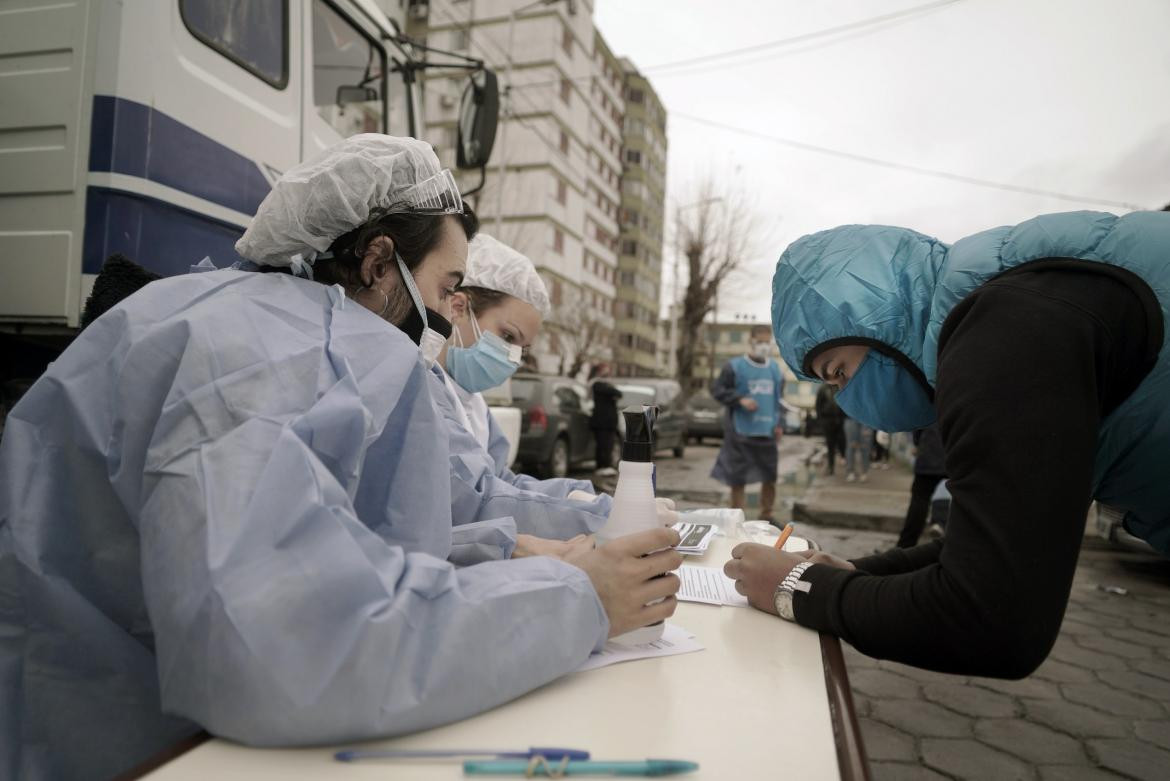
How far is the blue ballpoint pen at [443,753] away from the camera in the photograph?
72 cm

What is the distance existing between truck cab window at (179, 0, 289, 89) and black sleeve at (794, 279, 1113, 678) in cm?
266

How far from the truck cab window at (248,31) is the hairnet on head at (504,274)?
3.45 ft

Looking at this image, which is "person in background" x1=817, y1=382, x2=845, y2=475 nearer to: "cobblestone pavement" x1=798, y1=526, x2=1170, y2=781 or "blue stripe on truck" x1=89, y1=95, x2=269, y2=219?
"cobblestone pavement" x1=798, y1=526, x2=1170, y2=781

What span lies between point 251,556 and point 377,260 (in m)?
0.79

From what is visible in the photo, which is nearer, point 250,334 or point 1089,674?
point 250,334

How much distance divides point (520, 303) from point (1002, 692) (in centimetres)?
274

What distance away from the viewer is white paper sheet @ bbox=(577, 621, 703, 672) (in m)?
1.01

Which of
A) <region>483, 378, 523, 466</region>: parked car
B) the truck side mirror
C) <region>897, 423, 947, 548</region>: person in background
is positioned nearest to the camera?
the truck side mirror

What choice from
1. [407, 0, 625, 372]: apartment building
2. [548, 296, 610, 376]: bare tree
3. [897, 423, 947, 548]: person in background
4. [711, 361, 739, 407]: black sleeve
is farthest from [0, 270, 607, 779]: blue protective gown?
[548, 296, 610, 376]: bare tree

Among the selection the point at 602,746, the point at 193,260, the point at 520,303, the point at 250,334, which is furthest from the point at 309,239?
the point at 520,303

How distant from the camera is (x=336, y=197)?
124 cm

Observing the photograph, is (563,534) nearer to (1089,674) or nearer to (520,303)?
(520,303)

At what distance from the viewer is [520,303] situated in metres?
3.16

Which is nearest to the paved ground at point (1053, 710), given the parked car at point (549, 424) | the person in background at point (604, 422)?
the parked car at point (549, 424)
